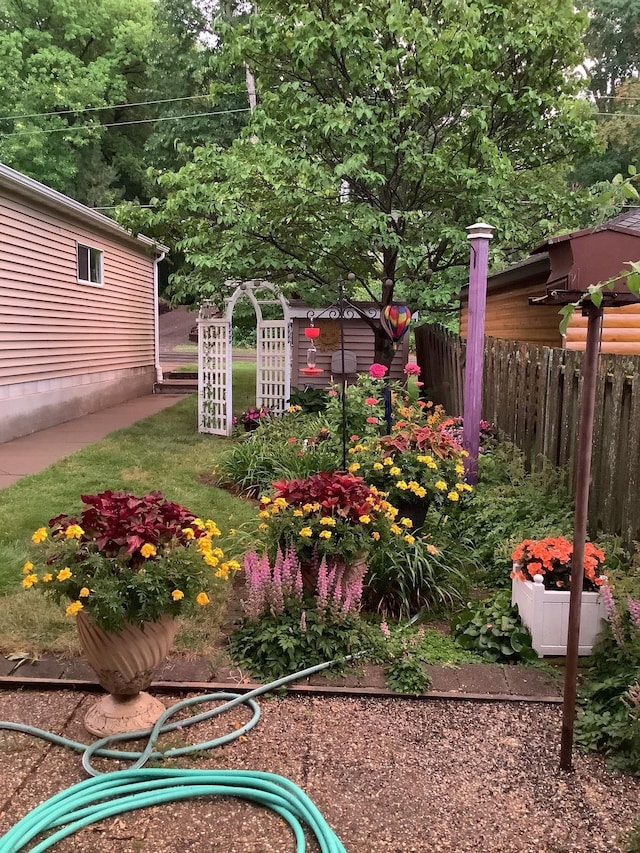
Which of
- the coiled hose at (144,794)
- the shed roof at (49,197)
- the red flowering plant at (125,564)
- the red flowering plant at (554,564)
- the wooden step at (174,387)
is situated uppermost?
the shed roof at (49,197)

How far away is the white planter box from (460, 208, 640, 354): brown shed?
1470 mm

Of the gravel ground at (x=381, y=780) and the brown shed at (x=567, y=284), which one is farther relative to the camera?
the brown shed at (x=567, y=284)

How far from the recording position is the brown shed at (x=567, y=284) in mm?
2518

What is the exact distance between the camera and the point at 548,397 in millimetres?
5125

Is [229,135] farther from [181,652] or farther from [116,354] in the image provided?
[181,652]

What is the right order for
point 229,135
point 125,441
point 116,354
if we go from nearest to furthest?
1. point 125,441
2. point 116,354
3. point 229,135

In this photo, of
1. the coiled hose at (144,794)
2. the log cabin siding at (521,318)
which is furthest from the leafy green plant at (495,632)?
the log cabin siding at (521,318)

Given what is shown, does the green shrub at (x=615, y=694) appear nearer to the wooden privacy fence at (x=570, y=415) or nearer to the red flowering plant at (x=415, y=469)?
the wooden privacy fence at (x=570, y=415)

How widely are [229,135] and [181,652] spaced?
23935 millimetres

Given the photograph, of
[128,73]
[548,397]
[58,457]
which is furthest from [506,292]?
[128,73]

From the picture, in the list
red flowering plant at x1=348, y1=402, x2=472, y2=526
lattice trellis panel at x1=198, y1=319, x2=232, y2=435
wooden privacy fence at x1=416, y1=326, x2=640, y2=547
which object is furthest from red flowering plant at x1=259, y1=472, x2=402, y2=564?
lattice trellis panel at x1=198, y1=319, x2=232, y2=435

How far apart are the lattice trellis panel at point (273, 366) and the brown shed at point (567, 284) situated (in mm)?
3414

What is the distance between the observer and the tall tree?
23.3 feet

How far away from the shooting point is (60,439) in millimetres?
9148
